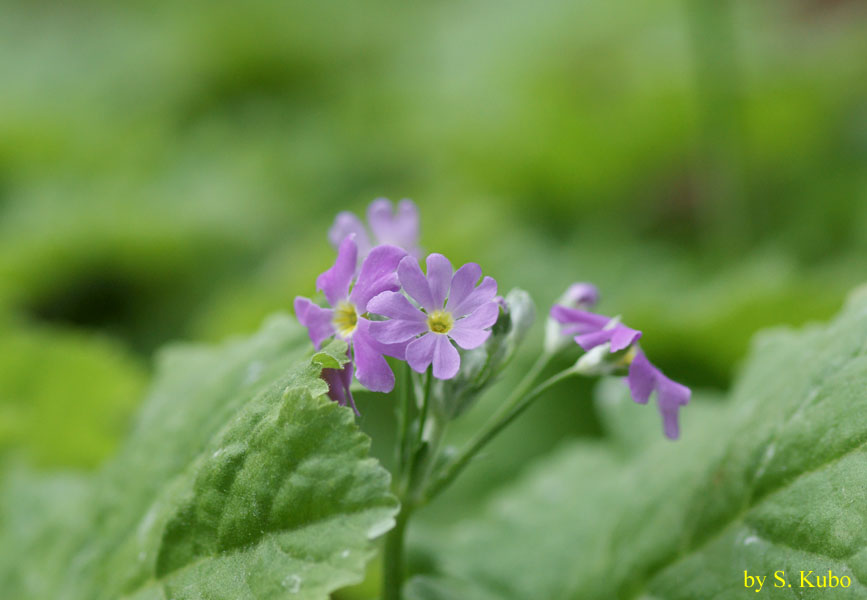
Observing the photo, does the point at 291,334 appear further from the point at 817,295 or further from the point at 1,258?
the point at 1,258

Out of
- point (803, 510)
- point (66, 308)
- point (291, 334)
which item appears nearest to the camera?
point (803, 510)

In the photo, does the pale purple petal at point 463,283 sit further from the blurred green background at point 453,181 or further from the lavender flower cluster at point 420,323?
the blurred green background at point 453,181

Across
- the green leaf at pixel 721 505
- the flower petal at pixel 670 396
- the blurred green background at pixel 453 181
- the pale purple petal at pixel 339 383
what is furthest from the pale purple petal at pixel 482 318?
the blurred green background at pixel 453 181

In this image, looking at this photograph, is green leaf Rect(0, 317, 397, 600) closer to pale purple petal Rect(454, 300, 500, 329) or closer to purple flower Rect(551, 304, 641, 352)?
pale purple petal Rect(454, 300, 500, 329)

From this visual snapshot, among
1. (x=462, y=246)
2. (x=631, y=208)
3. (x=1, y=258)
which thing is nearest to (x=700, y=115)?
(x=631, y=208)

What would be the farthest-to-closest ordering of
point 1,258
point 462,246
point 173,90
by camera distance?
point 173,90 → point 1,258 → point 462,246

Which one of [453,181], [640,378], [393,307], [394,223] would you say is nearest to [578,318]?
[640,378]
